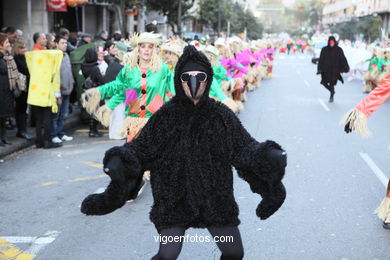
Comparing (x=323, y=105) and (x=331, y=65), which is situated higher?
(x=331, y=65)

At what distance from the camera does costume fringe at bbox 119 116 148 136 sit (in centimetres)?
569

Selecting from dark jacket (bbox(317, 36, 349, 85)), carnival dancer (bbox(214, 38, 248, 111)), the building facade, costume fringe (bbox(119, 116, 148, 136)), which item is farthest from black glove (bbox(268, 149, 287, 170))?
the building facade

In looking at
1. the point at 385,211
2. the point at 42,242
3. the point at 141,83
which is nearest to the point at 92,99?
the point at 141,83

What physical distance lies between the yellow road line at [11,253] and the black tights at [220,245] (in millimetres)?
1722

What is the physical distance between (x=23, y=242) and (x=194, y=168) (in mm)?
2298

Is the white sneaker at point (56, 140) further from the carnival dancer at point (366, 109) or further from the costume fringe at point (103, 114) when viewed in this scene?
the carnival dancer at point (366, 109)

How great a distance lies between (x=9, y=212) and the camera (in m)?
5.64

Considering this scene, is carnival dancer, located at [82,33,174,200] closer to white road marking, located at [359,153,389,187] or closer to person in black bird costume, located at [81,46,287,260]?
person in black bird costume, located at [81,46,287,260]

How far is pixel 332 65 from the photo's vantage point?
54.6 feet

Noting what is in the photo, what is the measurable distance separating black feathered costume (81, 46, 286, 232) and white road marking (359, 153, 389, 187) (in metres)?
4.21

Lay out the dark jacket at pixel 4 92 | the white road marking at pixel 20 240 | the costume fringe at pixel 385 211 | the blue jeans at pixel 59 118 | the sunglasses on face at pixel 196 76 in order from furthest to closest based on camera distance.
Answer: the blue jeans at pixel 59 118
the dark jacket at pixel 4 92
the costume fringe at pixel 385 211
the white road marking at pixel 20 240
the sunglasses on face at pixel 196 76

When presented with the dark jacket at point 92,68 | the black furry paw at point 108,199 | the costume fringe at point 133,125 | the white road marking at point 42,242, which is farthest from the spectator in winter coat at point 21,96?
the black furry paw at point 108,199

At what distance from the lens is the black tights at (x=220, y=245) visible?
10.2ft

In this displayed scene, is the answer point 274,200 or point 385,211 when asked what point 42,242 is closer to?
point 274,200
